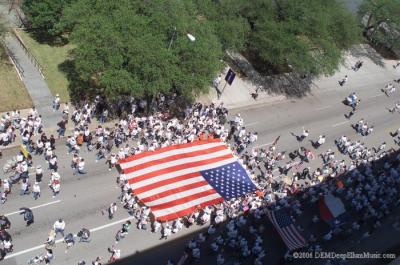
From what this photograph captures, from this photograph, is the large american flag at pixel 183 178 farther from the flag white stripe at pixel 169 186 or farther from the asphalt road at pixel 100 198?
the asphalt road at pixel 100 198

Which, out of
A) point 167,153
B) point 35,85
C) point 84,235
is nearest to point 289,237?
point 167,153

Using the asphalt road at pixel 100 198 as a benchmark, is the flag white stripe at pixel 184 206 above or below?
above

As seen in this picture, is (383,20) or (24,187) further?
(383,20)

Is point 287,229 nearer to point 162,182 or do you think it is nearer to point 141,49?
point 162,182

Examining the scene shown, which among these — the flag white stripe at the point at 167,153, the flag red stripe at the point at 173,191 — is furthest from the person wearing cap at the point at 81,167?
the flag red stripe at the point at 173,191

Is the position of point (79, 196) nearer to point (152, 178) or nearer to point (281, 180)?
point (152, 178)
